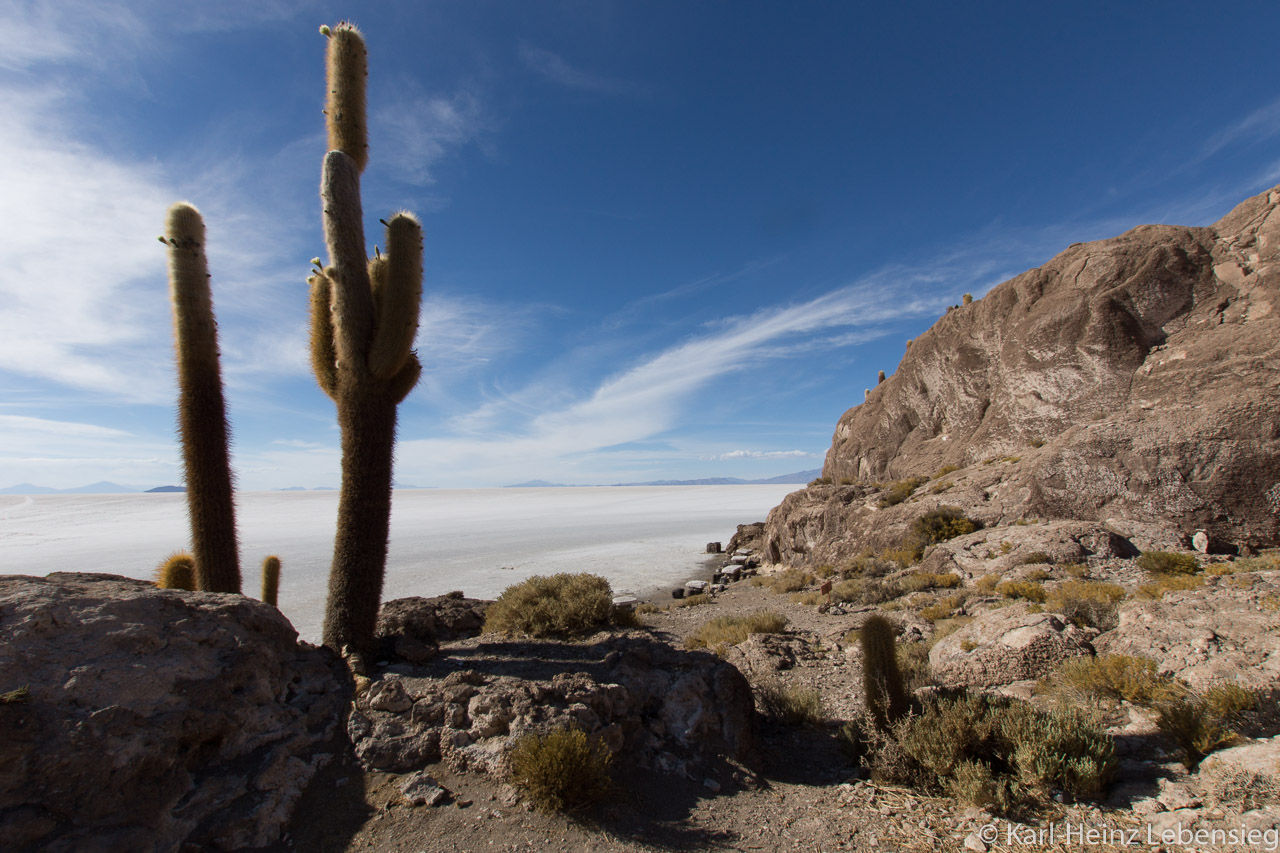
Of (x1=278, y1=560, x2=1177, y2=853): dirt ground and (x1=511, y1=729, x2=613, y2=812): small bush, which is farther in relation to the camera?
(x1=511, y1=729, x2=613, y2=812): small bush

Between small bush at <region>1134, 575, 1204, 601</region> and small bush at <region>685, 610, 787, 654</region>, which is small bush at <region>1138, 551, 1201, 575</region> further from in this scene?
small bush at <region>685, 610, 787, 654</region>

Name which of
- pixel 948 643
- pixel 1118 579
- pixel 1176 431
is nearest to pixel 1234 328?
pixel 1176 431

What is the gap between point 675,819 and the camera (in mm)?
4469

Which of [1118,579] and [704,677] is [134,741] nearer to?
[704,677]

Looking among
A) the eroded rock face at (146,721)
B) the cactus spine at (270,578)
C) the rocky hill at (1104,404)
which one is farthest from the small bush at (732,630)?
the rocky hill at (1104,404)

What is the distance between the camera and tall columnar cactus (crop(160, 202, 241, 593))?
686 centimetres

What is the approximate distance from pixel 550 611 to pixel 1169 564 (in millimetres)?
11291

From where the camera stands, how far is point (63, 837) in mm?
3369

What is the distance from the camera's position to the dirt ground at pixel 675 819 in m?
3.93

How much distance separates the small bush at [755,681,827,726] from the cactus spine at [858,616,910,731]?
4.08ft

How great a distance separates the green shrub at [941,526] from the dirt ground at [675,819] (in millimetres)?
11401

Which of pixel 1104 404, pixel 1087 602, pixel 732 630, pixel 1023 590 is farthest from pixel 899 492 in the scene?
pixel 1087 602

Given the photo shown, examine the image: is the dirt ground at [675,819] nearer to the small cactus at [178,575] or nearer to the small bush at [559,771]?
the small bush at [559,771]

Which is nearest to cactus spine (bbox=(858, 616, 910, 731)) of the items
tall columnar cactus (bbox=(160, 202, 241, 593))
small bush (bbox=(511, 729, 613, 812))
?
small bush (bbox=(511, 729, 613, 812))
